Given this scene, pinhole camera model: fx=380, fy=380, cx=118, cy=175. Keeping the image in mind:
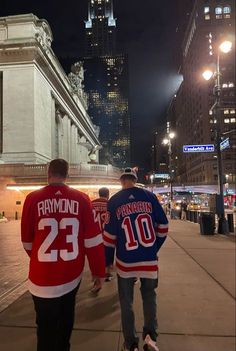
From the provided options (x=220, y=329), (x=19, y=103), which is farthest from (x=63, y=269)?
(x=19, y=103)

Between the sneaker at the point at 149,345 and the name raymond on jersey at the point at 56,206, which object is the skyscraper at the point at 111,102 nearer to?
the sneaker at the point at 149,345

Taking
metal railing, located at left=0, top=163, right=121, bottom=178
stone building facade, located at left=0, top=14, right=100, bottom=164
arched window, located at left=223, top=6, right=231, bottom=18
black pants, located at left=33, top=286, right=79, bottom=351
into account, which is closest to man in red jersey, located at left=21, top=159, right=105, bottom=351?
black pants, located at left=33, top=286, right=79, bottom=351

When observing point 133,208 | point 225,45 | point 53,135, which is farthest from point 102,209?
point 53,135

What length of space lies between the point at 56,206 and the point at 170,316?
10.1ft

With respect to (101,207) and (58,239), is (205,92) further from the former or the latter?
(58,239)

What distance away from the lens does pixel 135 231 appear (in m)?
4.24

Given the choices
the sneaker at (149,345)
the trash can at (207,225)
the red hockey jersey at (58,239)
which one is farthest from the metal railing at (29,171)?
the red hockey jersey at (58,239)

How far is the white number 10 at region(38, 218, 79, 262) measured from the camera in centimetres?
329

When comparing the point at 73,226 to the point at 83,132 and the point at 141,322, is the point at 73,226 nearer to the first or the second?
the point at 141,322

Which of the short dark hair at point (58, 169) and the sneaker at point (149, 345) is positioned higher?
the short dark hair at point (58, 169)

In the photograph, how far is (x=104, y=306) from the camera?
6102 mm

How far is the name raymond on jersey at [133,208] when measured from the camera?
14.0 ft

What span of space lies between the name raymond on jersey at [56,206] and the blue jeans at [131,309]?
1.26 meters

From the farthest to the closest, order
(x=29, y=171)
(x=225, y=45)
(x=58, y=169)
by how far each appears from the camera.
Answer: (x=29, y=171), (x=225, y=45), (x=58, y=169)
